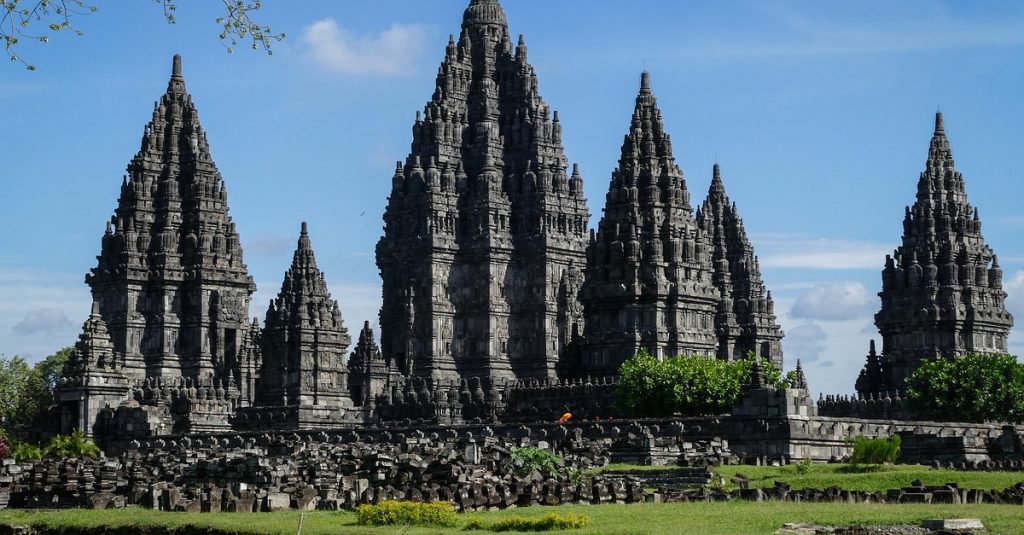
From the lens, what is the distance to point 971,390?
110 metres

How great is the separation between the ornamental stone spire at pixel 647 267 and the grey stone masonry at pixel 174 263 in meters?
28.7

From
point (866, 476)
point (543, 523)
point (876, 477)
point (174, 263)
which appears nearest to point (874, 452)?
point (866, 476)

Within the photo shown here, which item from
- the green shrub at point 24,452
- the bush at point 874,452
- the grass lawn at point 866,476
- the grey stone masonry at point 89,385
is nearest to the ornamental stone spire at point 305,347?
the grey stone masonry at point 89,385

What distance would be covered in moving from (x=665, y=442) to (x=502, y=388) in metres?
52.6

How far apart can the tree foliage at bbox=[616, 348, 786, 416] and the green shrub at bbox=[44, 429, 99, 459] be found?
27417mm

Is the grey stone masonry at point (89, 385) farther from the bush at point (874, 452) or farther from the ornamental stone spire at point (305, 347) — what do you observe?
the bush at point (874, 452)

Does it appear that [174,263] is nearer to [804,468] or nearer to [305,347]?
[305,347]

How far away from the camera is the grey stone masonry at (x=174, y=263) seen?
5556 inches

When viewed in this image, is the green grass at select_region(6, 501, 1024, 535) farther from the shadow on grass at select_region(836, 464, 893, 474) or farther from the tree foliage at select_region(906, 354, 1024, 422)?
the tree foliage at select_region(906, 354, 1024, 422)

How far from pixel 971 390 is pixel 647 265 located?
70.5 feet

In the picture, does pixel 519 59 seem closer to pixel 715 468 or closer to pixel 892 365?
pixel 892 365

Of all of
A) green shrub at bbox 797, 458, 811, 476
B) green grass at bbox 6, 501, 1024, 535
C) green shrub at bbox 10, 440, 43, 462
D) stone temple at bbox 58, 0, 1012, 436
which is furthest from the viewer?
stone temple at bbox 58, 0, 1012, 436

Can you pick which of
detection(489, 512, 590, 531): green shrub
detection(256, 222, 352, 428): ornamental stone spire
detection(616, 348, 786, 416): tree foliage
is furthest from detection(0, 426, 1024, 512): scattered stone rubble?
detection(256, 222, 352, 428): ornamental stone spire

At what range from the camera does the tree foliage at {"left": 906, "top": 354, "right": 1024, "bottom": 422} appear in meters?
109
